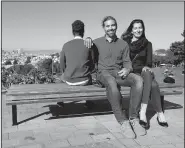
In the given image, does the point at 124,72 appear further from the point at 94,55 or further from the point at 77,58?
the point at 77,58

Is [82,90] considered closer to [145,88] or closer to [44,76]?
[145,88]

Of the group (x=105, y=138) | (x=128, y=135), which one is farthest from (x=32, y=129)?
(x=128, y=135)

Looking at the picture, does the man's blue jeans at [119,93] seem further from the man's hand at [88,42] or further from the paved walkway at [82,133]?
the man's hand at [88,42]

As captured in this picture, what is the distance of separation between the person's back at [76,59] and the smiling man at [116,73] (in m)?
0.16

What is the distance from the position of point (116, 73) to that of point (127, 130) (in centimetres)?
98

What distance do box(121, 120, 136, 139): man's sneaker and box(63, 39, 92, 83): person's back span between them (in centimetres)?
116

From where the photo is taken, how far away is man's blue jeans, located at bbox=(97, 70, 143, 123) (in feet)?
11.7

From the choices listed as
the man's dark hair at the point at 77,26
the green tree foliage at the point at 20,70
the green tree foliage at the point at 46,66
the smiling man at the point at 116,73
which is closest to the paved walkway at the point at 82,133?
the smiling man at the point at 116,73

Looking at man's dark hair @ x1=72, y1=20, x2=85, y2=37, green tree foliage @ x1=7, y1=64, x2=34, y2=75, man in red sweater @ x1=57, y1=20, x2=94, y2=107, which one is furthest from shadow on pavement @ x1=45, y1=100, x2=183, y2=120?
green tree foliage @ x1=7, y1=64, x2=34, y2=75

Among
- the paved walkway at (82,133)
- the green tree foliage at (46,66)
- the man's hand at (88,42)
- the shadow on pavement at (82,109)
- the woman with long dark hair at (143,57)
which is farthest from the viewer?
the green tree foliage at (46,66)

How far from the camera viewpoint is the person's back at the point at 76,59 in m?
4.10

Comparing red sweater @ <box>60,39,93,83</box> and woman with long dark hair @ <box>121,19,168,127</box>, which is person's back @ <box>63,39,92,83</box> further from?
woman with long dark hair @ <box>121,19,168,127</box>

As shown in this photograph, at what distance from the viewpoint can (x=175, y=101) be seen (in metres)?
5.77

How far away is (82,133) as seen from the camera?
138 inches
